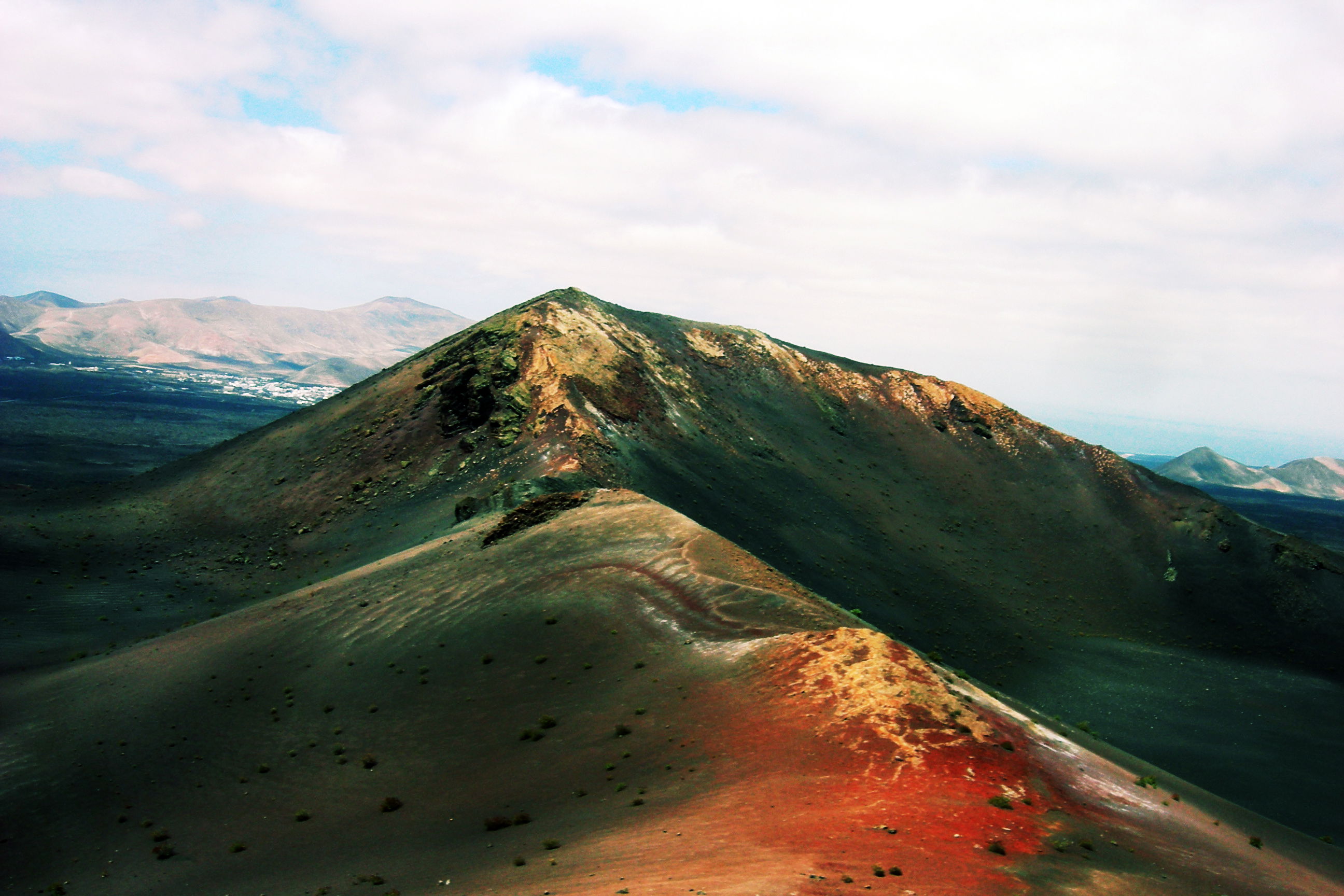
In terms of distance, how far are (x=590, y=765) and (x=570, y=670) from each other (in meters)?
6.77

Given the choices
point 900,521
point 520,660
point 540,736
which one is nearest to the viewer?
point 540,736

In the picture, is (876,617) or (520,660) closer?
(520,660)

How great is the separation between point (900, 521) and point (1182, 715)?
1370 inches

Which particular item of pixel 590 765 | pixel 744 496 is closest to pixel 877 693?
pixel 590 765

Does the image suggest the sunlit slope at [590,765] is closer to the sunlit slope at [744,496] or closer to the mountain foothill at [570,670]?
the mountain foothill at [570,670]

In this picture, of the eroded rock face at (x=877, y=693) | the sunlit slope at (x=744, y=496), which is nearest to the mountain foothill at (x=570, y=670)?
the eroded rock face at (x=877, y=693)

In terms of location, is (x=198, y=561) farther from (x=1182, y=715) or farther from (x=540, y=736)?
(x=1182, y=715)

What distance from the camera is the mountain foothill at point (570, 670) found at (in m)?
19.2

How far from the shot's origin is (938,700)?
937 inches

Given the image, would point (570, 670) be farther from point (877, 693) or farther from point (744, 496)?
point (744, 496)

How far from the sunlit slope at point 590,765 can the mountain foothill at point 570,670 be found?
14cm

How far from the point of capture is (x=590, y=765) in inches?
939

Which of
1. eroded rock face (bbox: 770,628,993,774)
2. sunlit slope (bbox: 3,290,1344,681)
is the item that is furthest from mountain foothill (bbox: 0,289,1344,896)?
sunlit slope (bbox: 3,290,1344,681)

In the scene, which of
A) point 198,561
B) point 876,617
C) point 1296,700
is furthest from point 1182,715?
point 198,561
